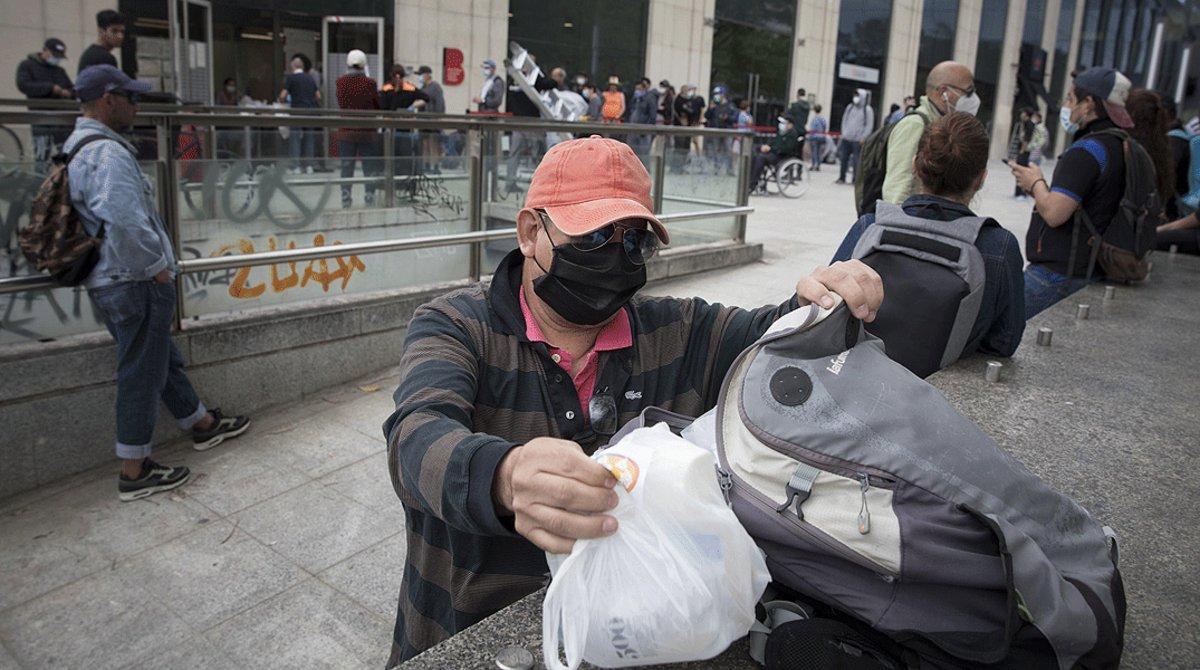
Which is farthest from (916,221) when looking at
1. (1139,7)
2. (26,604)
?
(1139,7)

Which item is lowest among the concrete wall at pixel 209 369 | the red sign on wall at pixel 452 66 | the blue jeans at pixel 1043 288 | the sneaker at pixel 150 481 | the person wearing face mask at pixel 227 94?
the sneaker at pixel 150 481

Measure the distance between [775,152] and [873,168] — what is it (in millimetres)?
13103

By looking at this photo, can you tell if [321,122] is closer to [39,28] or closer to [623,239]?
[623,239]

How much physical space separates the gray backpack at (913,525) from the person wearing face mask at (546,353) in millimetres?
339

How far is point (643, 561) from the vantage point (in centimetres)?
114

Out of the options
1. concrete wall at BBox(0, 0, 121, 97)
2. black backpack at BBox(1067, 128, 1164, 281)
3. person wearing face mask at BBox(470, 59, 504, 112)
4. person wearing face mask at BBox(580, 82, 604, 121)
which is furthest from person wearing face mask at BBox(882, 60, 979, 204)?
person wearing face mask at BBox(580, 82, 604, 121)

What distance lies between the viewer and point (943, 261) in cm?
280

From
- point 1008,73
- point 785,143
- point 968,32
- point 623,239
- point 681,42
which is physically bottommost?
point 623,239

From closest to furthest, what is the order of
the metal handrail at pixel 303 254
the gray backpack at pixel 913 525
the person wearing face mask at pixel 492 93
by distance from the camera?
the gray backpack at pixel 913 525, the metal handrail at pixel 303 254, the person wearing face mask at pixel 492 93

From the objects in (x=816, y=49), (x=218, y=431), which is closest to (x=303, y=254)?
(x=218, y=431)

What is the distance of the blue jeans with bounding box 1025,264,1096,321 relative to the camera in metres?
4.45

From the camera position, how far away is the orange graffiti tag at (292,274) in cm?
548

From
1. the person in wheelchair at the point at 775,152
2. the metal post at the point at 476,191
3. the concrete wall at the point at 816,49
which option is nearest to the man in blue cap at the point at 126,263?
the metal post at the point at 476,191

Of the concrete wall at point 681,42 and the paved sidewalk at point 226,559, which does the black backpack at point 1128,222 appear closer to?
the paved sidewalk at point 226,559
